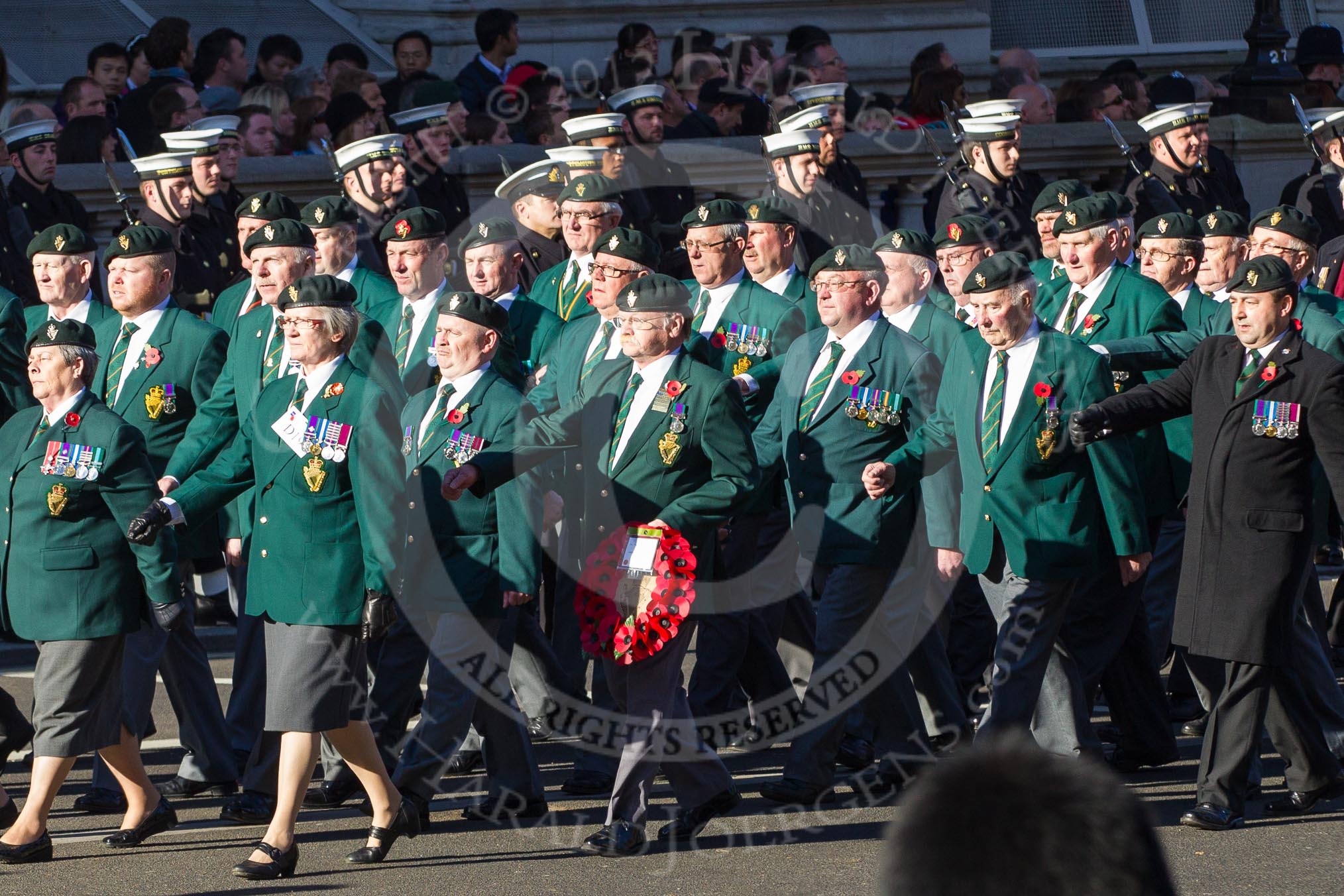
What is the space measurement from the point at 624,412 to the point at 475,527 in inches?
27.3

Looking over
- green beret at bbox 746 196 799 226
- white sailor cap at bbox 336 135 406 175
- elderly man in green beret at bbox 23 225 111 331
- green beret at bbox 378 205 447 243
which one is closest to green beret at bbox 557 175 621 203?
green beret at bbox 378 205 447 243

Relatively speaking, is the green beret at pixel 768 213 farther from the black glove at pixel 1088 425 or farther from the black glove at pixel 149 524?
the black glove at pixel 149 524

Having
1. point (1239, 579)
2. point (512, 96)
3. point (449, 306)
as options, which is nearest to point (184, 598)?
point (449, 306)

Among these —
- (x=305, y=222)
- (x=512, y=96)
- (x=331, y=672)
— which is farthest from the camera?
(x=512, y=96)

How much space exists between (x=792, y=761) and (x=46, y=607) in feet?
8.33

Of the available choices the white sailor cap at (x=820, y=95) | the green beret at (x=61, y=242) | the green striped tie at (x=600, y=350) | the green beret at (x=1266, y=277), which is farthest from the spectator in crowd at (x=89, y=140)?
the green beret at (x=1266, y=277)

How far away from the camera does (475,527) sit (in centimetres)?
762

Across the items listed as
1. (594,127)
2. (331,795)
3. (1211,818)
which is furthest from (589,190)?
(1211,818)

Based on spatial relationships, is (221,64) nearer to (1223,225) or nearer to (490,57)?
(490,57)

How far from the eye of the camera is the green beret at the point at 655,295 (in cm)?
722

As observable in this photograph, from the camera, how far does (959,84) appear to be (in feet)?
46.4

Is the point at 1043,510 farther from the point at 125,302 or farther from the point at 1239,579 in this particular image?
the point at 125,302

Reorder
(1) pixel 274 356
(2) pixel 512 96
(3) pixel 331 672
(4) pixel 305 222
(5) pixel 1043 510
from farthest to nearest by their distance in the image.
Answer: (2) pixel 512 96 → (4) pixel 305 222 → (1) pixel 274 356 → (5) pixel 1043 510 → (3) pixel 331 672

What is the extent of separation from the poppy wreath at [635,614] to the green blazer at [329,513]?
628 mm
